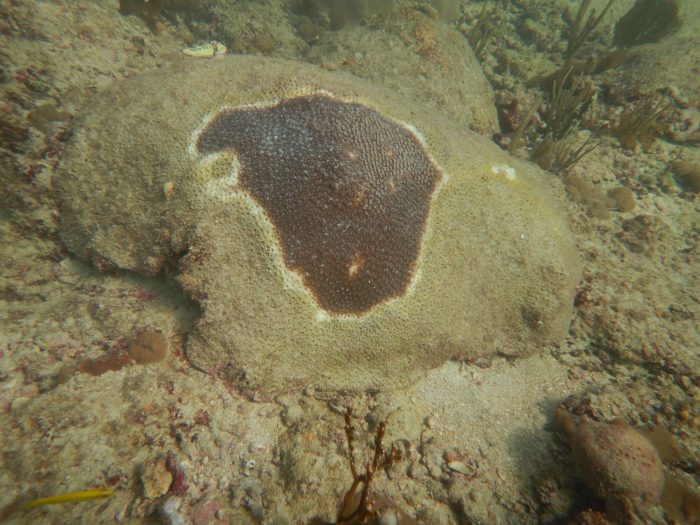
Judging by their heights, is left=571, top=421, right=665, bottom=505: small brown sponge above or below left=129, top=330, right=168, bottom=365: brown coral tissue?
above

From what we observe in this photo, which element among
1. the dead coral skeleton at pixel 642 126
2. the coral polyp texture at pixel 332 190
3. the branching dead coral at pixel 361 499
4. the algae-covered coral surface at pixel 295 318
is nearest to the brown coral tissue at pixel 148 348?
the algae-covered coral surface at pixel 295 318

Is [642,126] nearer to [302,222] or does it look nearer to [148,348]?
[302,222]

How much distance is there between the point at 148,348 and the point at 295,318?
1.39 meters

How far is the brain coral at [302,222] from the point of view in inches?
121

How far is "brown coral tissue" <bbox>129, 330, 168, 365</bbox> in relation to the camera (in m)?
3.07

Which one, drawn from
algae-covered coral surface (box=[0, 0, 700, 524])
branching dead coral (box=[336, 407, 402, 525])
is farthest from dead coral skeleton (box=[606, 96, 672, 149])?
branching dead coral (box=[336, 407, 402, 525])

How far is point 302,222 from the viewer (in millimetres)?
3059

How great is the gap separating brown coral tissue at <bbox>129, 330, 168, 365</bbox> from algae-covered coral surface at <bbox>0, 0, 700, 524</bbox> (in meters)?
0.02

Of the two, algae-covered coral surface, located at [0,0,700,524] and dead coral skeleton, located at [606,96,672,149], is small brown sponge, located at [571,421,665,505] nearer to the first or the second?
algae-covered coral surface, located at [0,0,700,524]

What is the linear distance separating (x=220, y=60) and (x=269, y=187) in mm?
1866

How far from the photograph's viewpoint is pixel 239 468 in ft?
9.27

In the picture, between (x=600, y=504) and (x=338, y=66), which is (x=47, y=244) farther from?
(x=600, y=504)

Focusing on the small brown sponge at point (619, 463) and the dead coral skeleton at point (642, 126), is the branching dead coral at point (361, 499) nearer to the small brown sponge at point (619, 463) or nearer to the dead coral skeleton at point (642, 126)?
the small brown sponge at point (619, 463)

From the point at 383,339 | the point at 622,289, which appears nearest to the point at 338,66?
the point at 383,339
